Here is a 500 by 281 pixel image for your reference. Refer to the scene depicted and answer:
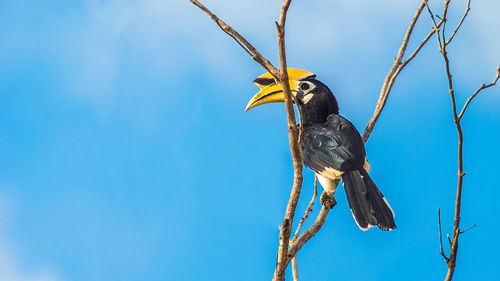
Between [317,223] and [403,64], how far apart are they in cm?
167

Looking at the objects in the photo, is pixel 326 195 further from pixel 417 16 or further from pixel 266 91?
pixel 417 16

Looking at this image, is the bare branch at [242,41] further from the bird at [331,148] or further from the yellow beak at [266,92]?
the yellow beak at [266,92]

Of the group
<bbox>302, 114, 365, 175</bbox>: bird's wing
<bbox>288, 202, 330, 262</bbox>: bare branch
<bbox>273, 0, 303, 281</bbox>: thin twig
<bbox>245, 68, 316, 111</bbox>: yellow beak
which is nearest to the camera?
<bbox>273, 0, 303, 281</bbox>: thin twig

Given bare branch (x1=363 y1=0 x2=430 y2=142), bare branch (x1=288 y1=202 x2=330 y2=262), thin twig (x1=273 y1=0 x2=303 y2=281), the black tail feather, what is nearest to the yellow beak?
bare branch (x1=363 y1=0 x2=430 y2=142)

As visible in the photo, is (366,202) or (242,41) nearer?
(242,41)

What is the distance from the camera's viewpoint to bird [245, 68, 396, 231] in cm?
426

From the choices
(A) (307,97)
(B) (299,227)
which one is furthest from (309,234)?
(A) (307,97)

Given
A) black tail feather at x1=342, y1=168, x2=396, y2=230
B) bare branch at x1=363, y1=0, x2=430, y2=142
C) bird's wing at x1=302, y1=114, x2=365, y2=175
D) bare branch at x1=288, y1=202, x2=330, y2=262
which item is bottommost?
bare branch at x1=288, y1=202, x2=330, y2=262

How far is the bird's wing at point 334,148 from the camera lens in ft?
15.2

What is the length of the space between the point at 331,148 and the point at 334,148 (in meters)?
0.03

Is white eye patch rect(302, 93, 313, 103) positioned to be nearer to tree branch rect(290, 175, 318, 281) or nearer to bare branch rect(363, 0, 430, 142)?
bare branch rect(363, 0, 430, 142)

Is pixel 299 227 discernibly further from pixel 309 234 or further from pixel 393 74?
pixel 393 74

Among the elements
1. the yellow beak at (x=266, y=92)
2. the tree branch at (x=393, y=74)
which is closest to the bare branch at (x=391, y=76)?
the tree branch at (x=393, y=74)

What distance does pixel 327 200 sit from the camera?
180 inches
